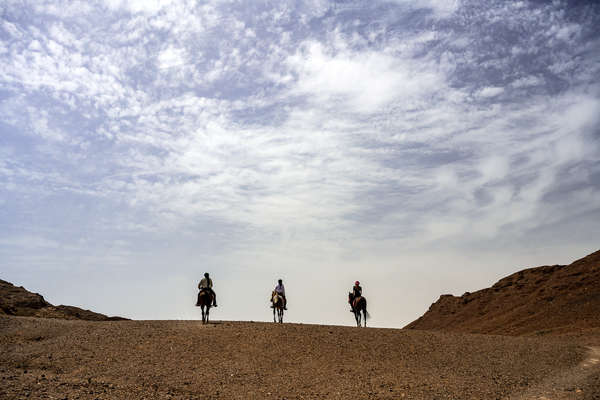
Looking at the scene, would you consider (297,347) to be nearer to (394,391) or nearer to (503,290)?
(394,391)

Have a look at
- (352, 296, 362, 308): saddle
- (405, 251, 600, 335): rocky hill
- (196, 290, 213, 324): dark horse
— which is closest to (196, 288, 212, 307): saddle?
(196, 290, 213, 324): dark horse

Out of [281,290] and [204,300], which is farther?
[281,290]

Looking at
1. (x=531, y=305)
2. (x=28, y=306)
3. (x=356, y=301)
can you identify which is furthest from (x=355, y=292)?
(x=531, y=305)

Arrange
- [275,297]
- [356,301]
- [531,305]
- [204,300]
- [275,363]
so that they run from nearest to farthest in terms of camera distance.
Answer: [275,363] → [204,300] → [275,297] → [356,301] → [531,305]

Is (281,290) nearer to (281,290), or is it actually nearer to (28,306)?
(281,290)

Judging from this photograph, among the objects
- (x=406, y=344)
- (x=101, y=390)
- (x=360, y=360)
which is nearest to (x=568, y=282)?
(x=406, y=344)

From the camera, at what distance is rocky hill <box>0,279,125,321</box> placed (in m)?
30.6

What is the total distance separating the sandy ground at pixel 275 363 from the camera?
47.5 ft

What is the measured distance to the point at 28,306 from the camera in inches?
1270

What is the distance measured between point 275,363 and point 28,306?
22098mm

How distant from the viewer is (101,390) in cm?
1331

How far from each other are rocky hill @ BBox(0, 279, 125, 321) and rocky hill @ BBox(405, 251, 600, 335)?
Answer: 1299 inches

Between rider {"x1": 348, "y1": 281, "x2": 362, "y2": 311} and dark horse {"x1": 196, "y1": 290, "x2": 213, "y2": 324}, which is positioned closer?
dark horse {"x1": 196, "y1": 290, "x2": 213, "y2": 324}

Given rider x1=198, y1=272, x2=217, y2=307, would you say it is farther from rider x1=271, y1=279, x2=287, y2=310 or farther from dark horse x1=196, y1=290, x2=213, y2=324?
rider x1=271, y1=279, x2=287, y2=310
